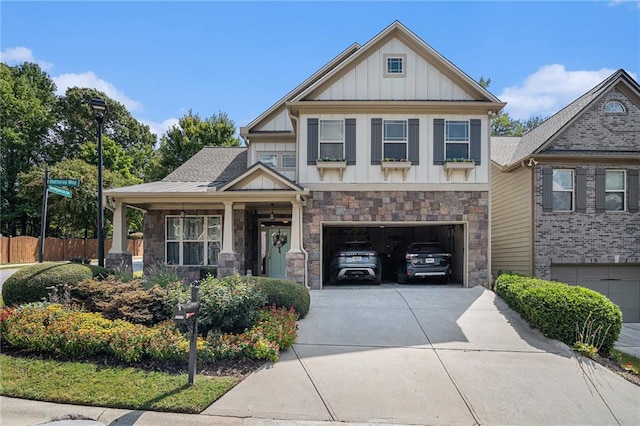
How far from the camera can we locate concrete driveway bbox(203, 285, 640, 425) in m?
5.04

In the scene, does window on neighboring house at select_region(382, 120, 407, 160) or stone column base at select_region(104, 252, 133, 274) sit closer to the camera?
stone column base at select_region(104, 252, 133, 274)

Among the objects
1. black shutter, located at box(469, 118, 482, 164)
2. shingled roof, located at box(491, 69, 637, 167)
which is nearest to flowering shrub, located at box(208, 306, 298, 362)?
black shutter, located at box(469, 118, 482, 164)

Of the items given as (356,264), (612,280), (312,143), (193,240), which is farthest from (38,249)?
(612,280)

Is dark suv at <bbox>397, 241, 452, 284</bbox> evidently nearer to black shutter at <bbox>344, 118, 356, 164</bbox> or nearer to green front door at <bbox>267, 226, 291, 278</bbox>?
black shutter at <bbox>344, 118, 356, 164</bbox>

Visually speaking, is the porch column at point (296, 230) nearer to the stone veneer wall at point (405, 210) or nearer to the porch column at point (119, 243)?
the stone veneer wall at point (405, 210)

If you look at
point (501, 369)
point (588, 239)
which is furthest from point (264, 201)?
point (588, 239)

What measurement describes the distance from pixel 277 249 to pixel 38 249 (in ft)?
71.2

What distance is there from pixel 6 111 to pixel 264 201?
31966 millimetres

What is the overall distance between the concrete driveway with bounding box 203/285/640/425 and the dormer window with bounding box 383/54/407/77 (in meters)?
7.34

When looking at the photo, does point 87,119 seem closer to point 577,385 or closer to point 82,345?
point 82,345

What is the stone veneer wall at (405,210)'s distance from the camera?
12.1 meters

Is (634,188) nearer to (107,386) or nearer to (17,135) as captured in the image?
(107,386)

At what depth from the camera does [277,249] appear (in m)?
14.6

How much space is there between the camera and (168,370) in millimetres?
5816
